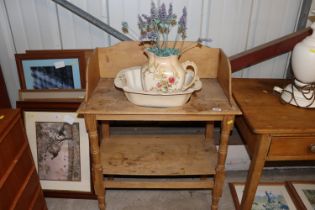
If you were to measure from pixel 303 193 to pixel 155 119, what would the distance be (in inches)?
44.2

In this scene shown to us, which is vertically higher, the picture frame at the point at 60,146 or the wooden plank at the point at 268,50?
the wooden plank at the point at 268,50

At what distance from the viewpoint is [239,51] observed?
1.66 meters

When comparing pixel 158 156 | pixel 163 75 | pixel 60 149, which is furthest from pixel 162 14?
pixel 60 149

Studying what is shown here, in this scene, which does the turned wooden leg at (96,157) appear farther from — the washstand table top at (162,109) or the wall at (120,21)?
the wall at (120,21)

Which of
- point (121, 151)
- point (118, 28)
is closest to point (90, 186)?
point (121, 151)

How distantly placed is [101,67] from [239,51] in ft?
2.71

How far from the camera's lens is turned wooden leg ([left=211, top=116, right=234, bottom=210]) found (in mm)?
1180

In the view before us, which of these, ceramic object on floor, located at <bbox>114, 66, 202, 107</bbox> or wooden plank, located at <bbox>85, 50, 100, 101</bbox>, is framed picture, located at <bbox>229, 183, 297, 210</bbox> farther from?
wooden plank, located at <bbox>85, 50, 100, 101</bbox>

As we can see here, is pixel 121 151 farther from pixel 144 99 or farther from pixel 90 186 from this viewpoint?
pixel 144 99

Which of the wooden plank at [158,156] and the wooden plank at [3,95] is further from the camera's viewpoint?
the wooden plank at [3,95]

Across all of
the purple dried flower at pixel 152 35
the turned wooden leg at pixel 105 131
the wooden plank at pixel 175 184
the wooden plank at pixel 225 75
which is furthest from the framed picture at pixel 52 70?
the wooden plank at pixel 225 75

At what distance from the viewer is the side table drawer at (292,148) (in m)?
1.15

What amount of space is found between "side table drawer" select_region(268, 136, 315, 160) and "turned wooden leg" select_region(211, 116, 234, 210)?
188 millimetres

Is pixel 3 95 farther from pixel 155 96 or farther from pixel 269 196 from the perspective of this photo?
pixel 269 196
